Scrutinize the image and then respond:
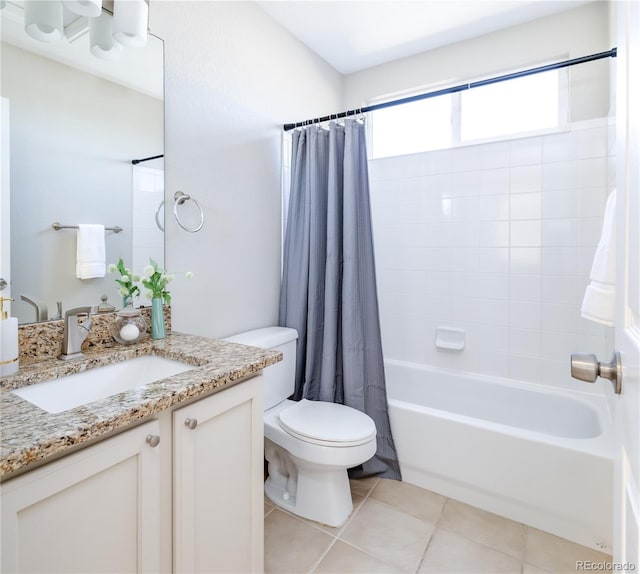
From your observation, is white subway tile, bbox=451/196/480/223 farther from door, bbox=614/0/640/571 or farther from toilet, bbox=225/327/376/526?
door, bbox=614/0/640/571

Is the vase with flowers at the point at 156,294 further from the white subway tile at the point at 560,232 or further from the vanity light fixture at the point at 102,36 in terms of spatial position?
the white subway tile at the point at 560,232

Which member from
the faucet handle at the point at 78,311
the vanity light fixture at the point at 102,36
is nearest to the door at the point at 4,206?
the faucet handle at the point at 78,311

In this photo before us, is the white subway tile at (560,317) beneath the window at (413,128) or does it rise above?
beneath

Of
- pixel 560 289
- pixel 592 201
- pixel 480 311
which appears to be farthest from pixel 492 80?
pixel 480 311

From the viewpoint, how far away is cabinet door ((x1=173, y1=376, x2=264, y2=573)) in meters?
0.96

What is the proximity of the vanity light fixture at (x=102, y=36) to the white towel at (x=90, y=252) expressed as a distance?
631mm

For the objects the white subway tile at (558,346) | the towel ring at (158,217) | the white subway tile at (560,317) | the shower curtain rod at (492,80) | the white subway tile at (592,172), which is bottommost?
the white subway tile at (558,346)

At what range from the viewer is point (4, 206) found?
1.11m

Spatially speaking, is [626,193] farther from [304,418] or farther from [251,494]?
[304,418]

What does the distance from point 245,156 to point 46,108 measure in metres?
0.95

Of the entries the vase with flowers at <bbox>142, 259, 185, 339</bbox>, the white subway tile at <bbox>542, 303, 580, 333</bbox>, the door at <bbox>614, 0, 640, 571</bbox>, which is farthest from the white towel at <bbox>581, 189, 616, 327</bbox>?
the vase with flowers at <bbox>142, 259, 185, 339</bbox>

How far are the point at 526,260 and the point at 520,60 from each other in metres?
1.24

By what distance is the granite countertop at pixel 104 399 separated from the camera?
0.66 meters

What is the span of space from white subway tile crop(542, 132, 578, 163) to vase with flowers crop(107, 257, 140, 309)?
233 cm
